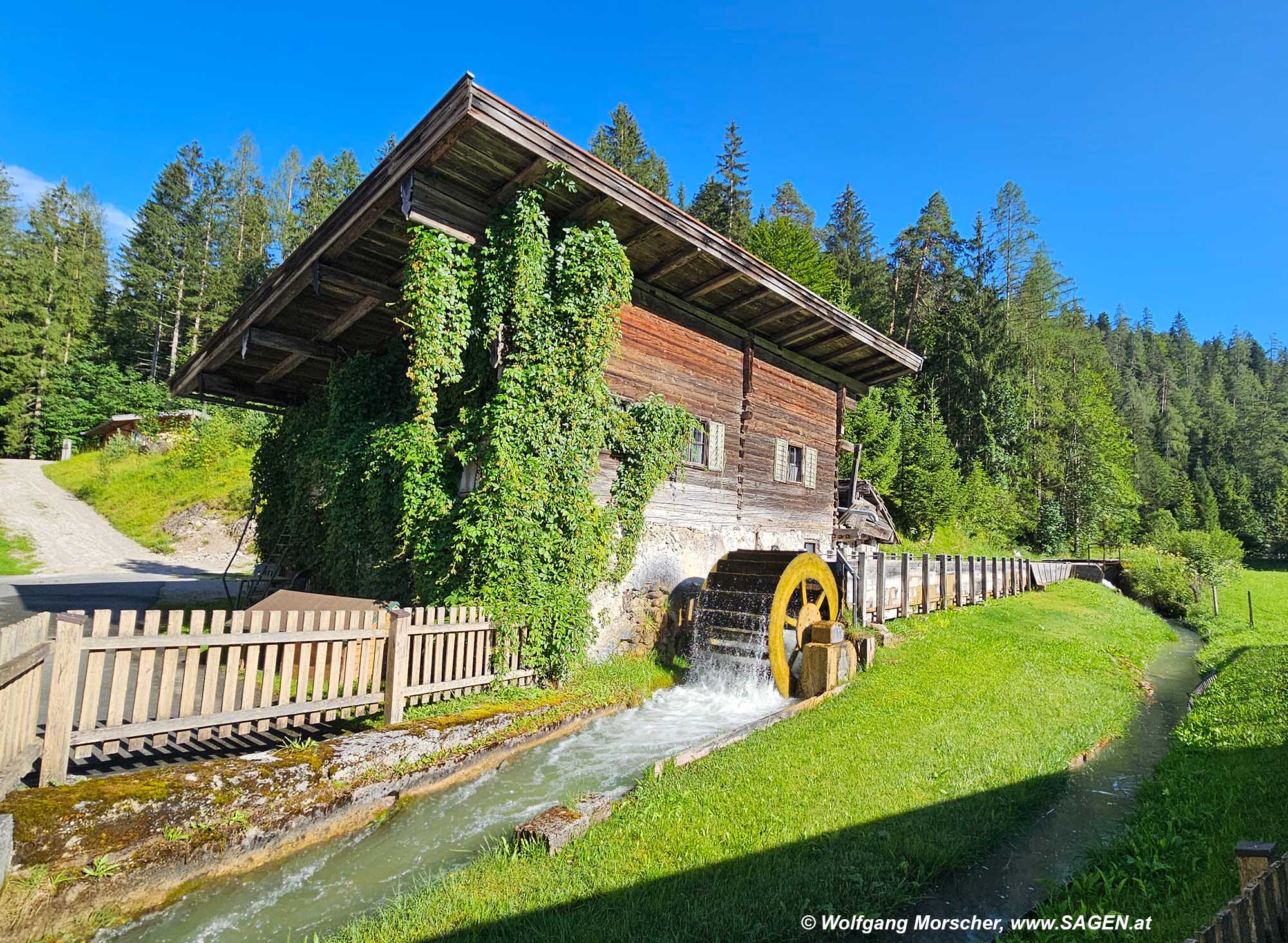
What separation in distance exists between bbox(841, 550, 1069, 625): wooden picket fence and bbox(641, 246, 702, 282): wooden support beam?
21.7ft

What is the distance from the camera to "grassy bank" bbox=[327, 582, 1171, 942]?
362 centimetres

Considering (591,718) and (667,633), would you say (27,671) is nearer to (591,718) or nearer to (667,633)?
(591,718)

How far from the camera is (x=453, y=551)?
8391mm

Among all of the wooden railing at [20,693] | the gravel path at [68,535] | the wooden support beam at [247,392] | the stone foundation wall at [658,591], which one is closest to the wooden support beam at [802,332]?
the stone foundation wall at [658,591]

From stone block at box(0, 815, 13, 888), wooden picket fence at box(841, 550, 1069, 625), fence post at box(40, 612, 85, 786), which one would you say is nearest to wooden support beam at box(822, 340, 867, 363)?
wooden picket fence at box(841, 550, 1069, 625)

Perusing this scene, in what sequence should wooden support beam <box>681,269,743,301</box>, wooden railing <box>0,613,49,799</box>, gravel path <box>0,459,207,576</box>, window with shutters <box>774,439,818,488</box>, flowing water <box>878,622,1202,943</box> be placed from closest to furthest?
1. wooden railing <box>0,613,49,799</box>
2. flowing water <box>878,622,1202,943</box>
3. wooden support beam <box>681,269,743,301</box>
4. window with shutters <box>774,439,818,488</box>
5. gravel path <box>0,459,207,576</box>

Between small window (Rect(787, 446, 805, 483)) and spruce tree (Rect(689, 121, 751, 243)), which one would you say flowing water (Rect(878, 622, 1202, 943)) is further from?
spruce tree (Rect(689, 121, 751, 243))

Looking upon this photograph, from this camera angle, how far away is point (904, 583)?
1395 cm

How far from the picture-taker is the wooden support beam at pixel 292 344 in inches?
447

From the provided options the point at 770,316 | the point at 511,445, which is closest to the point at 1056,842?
the point at 511,445

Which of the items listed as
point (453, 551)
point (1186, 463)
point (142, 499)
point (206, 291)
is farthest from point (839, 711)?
point (1186, 463)

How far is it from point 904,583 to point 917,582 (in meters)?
1.19

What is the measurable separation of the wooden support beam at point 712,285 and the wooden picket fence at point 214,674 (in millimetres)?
7081

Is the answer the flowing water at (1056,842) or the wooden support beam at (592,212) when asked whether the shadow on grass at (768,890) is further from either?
the wooden support beam at (592,212)
